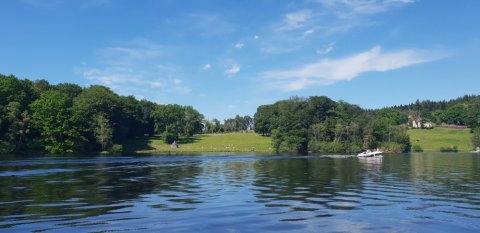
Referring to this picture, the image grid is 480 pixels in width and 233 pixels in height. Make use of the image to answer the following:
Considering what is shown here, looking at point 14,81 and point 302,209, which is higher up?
point 14,81

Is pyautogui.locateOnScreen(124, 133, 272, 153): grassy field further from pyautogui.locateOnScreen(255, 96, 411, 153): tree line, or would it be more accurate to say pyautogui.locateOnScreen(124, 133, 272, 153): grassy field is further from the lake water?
the lake water

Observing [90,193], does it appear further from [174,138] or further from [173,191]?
[174,138]

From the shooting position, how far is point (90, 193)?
3269 cm

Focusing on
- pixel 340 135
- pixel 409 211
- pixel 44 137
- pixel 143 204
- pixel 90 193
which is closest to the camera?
pixel 409 211

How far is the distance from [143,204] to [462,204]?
65.6ft

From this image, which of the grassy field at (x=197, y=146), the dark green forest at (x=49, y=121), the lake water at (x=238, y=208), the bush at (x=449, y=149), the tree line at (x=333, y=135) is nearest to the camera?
the lake water at (x=238, y=208)

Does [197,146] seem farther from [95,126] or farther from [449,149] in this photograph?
[449,149]

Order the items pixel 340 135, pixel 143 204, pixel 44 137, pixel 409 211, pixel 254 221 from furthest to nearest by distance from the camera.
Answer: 1. pixel 340 135
2. pixel 44 137
3. pixel 143 204
4. pixel 409 211
5. pixel 254 221

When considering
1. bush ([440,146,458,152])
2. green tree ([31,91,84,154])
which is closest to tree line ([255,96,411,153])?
bush ([440,146,458,152])

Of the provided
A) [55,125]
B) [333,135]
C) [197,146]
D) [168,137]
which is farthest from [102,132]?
[333,135]

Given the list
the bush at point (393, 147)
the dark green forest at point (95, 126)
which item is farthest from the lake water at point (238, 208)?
the bush at point (393, 147)

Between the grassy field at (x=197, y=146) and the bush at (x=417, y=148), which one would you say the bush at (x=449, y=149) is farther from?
the grassy field at (x=197, y=146)

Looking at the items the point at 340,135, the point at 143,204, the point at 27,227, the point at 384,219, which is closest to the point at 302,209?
the point at 384,219

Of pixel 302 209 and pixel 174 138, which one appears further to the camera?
pixel 174 138
